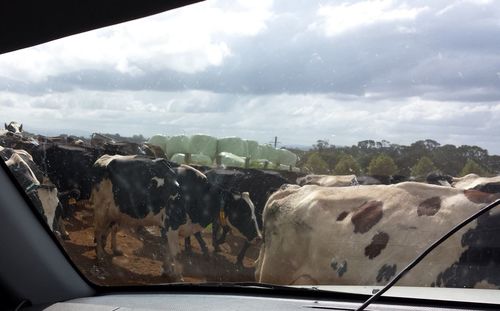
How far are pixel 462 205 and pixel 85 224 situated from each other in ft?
7.41

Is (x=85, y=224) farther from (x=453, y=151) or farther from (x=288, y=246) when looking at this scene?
(x=453, y=151)

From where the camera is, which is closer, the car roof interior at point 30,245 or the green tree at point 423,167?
the car roof interior at point 30,245

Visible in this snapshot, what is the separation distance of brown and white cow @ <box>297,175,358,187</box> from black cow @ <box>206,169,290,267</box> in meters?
0.11

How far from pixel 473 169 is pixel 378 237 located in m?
0.99

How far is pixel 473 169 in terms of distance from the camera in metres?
3.00

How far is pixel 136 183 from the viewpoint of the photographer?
4133mm

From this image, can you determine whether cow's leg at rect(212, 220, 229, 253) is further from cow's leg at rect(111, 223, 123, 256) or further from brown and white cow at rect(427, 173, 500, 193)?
brown and white cow at rect(427, 173, 500, 193)

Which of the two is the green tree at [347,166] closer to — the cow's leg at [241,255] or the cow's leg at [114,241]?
the cow's leg at [241,255]

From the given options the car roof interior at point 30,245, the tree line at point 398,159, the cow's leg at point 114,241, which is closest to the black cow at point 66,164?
the cow's leg at point 114,241

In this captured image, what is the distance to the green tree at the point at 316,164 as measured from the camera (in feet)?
11.1

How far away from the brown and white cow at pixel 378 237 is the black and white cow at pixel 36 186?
117 cm

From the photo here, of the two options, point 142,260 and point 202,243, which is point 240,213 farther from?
point 142,260

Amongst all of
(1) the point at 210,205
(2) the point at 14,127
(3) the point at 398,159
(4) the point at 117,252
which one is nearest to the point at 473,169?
(3) the point at 398,159

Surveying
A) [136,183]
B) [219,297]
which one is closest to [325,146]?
[219,297]
